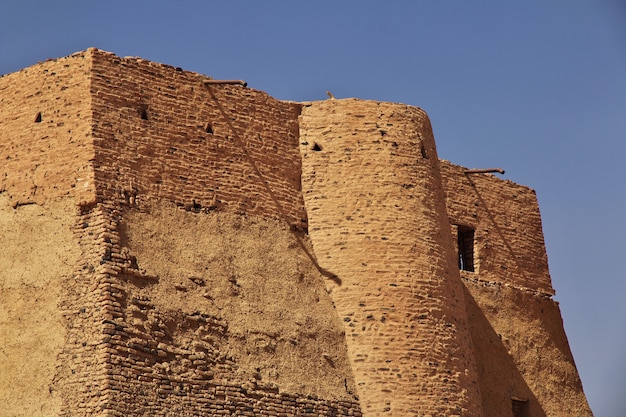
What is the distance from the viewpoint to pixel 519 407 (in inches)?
1221

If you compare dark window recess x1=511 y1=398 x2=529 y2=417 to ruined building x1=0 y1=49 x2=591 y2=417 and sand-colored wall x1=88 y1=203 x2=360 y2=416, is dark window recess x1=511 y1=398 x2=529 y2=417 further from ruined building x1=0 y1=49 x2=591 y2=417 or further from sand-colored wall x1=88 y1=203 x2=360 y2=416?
sand-colored wall x1=88 y1=203 x2=360 y2=416

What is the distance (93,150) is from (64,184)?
70 centimetres

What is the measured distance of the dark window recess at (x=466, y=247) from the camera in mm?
31422

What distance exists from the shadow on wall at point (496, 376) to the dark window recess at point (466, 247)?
940mm

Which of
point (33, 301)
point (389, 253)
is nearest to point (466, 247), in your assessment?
point (389, 253)

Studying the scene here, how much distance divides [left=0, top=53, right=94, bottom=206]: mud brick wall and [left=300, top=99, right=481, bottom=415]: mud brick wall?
4.33 metres

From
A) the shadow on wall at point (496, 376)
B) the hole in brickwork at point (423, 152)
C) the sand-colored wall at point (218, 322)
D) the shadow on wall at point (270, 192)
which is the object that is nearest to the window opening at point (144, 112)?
the shadow on wall at point (270, 192)

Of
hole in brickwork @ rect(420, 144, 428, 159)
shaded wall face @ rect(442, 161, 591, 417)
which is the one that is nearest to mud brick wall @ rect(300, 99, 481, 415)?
hole in brickwork @ rect(420, 144, 428, 159)

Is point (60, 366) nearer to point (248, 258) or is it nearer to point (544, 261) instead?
point (248, 258)

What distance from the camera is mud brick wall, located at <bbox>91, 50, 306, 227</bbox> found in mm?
25797

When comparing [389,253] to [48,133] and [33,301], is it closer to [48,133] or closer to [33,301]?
[48,133]

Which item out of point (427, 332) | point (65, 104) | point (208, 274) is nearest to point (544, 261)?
point (427, 332)

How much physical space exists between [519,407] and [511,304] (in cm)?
196

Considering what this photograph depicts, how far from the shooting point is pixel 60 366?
2428 centimetres
